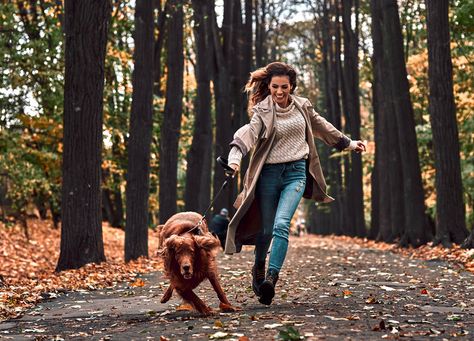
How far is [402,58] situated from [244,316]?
15861mm

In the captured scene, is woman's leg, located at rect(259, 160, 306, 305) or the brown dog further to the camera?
woman's leg, located at rect(259, 160, 306, 305)

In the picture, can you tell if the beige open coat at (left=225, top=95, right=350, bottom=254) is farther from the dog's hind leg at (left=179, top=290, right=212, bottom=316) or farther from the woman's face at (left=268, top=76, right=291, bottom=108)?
the dog's hind leg at (left=179, top=290, right=212, bottom=316)

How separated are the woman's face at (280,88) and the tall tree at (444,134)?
10.1 meters

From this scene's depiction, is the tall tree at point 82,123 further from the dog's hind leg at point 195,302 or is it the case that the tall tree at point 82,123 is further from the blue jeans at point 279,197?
the dog's hind leg at point 195,302

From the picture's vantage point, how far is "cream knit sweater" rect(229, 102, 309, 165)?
809cm

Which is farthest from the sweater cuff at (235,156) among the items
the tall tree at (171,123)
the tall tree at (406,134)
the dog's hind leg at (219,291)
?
the tall tree at (171,123)

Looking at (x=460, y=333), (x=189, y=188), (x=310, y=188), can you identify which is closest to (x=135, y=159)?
(x=189, y=188)

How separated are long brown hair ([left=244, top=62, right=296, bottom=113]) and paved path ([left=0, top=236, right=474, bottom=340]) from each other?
2.13 metres

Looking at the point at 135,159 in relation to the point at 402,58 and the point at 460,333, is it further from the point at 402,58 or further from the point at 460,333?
the point at 460,333

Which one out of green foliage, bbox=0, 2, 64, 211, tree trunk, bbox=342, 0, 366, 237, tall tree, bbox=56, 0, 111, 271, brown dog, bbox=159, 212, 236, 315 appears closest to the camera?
brown dog, bbox=159, 212, 236, 315

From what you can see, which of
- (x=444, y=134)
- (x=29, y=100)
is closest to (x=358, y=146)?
(x=444, y=134)

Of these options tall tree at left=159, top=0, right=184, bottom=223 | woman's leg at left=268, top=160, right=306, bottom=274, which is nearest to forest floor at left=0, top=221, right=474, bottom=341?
woman's leg at left=268, top=160, right=306, bottom=274

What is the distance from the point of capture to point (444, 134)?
691 inches

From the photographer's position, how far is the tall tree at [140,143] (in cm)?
1830
